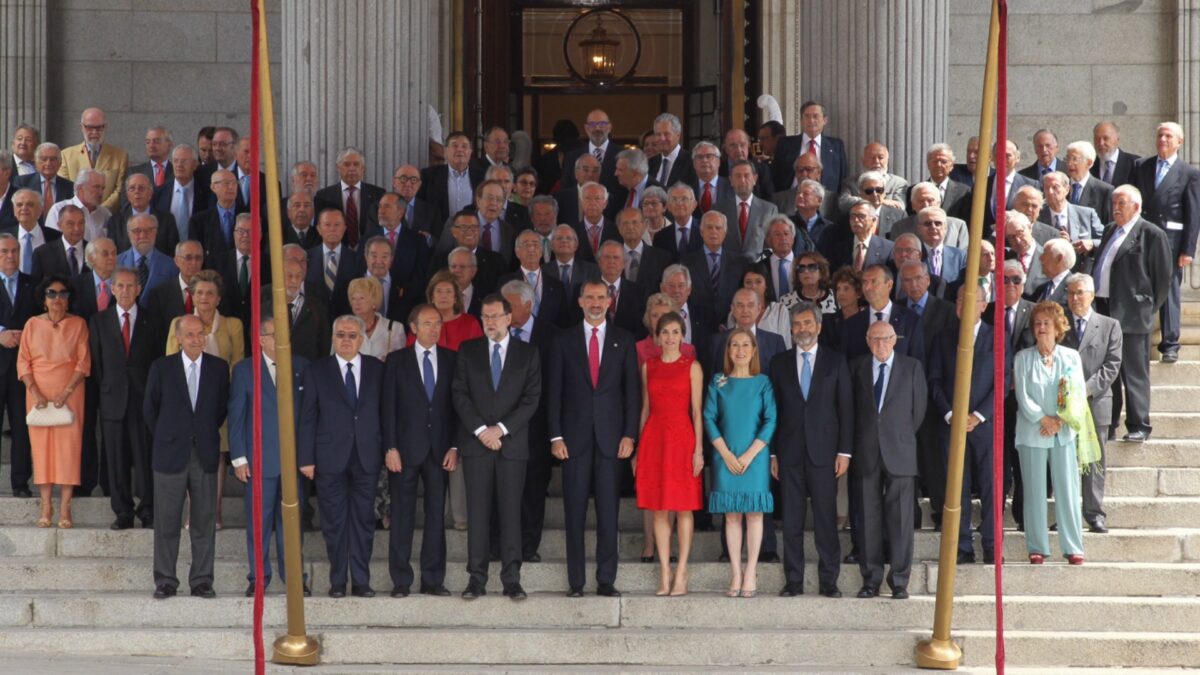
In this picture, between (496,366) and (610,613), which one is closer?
(610,613)

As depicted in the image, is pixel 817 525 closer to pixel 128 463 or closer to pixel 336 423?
pixel 336 423

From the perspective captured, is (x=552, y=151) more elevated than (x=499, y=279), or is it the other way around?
(x=552, y=151)

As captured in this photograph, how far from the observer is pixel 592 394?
1148cm

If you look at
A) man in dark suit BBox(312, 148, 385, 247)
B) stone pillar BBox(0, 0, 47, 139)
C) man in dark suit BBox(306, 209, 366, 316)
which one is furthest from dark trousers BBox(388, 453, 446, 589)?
stone pillar BBox(0, 0, 47, 139)

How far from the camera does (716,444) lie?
11.4m

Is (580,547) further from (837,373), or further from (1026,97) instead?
(1026,97)

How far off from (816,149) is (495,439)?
398cm

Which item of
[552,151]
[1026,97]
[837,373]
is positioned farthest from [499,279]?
[1026,97]

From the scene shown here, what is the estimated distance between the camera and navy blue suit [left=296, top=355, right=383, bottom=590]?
37.2 feet

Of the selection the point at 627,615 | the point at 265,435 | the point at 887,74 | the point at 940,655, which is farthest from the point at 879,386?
the point at 265,435

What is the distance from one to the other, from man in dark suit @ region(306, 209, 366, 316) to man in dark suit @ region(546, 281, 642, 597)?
177 cm

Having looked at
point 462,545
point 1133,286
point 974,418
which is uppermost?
point 1133,286

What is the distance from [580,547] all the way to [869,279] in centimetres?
241

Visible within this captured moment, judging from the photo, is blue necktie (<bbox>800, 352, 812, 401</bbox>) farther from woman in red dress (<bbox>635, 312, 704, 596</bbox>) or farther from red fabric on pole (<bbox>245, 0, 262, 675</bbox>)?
red fabric on pole (<bbox>245, 0, 262, 675</bbox>)
